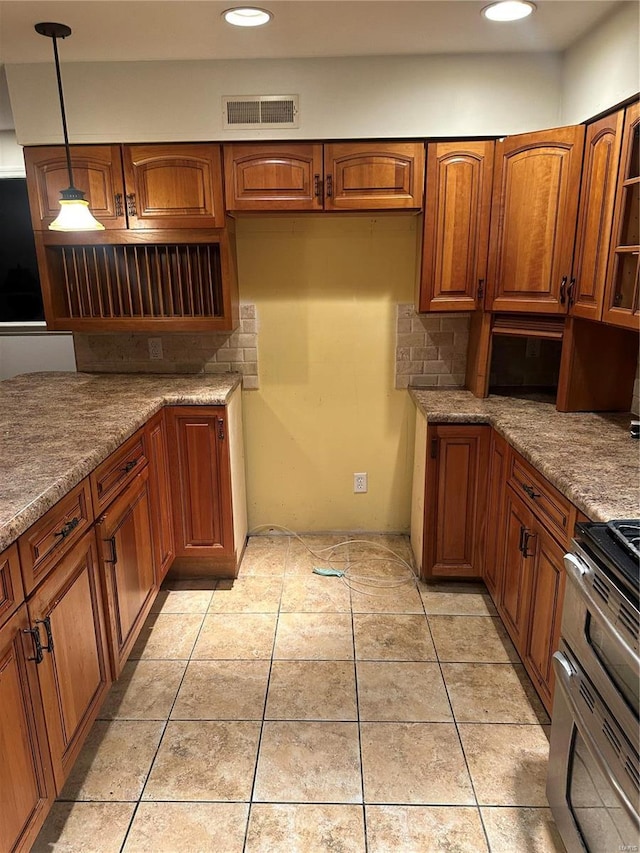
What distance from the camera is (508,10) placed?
206 cm

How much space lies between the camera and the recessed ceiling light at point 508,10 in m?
2.02

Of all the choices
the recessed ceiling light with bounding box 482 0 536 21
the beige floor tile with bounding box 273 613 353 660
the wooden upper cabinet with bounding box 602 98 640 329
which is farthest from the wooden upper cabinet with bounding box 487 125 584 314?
the beige floor tile with bounding box 273 613 353 660

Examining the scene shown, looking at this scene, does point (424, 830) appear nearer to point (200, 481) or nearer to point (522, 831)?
point (522, 831)

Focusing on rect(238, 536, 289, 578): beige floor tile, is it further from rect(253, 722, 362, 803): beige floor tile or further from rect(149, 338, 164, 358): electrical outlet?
rect(149, 338, 164, 358): electrical outlet

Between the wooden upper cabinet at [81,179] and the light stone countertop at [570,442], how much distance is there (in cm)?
173

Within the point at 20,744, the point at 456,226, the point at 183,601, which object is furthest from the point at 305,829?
the point at 456,226

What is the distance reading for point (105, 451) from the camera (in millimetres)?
1875

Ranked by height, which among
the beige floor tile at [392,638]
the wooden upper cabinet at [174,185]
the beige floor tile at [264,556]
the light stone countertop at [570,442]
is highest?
the wooden upper cabinet at [174,185]

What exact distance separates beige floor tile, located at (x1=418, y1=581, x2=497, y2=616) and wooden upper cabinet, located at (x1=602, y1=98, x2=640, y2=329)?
139 cm

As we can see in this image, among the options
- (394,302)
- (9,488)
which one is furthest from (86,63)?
(9,488)

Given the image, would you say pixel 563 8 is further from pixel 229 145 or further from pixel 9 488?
pixel 9 488

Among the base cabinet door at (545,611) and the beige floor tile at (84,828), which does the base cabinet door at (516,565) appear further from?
the beige floor tile at (84,828)

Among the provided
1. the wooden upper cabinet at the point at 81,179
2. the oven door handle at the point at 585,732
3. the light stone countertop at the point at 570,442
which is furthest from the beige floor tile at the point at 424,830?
the wooden upper cabinet at the point at 81,179

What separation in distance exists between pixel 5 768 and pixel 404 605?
5.96ft
